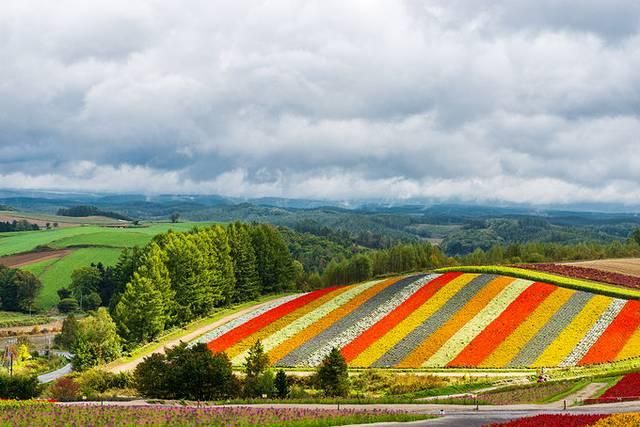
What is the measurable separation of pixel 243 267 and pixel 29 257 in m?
86.0

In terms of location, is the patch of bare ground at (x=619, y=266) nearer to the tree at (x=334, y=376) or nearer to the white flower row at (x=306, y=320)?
the white flower row at (x=306, y=320)

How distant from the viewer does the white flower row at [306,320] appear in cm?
5600

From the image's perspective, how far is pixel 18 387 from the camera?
134ft

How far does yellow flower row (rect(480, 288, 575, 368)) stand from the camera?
1939 inches

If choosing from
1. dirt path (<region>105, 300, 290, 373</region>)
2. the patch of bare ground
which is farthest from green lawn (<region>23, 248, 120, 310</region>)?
the patch of bare ground

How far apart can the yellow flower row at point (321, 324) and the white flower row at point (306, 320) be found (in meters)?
0.64

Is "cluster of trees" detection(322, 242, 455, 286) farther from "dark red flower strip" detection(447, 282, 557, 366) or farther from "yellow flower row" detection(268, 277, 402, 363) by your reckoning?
"dark red flower strip" detection(447, 282, 557, 366)

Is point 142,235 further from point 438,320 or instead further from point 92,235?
point 438,320

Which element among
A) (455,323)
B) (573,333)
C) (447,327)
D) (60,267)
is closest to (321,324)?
(447,327)

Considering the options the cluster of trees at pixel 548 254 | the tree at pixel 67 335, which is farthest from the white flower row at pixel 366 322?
the tree at pixel 67 335

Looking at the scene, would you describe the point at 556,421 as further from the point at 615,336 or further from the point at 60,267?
the point at 60,267

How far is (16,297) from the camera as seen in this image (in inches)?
4924

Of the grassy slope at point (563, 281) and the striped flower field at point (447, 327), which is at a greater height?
the grassy slope at point (563, 281)

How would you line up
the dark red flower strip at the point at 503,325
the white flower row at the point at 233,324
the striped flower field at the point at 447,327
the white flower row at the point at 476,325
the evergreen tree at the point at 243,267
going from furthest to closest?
the evergreen tree at the point at 243,267
the white flower row at the point at 233,324
the white flower row at the point at 476,325
the striped flower field at the point at 447,327
the dark red flower strip at the point at 503,325
